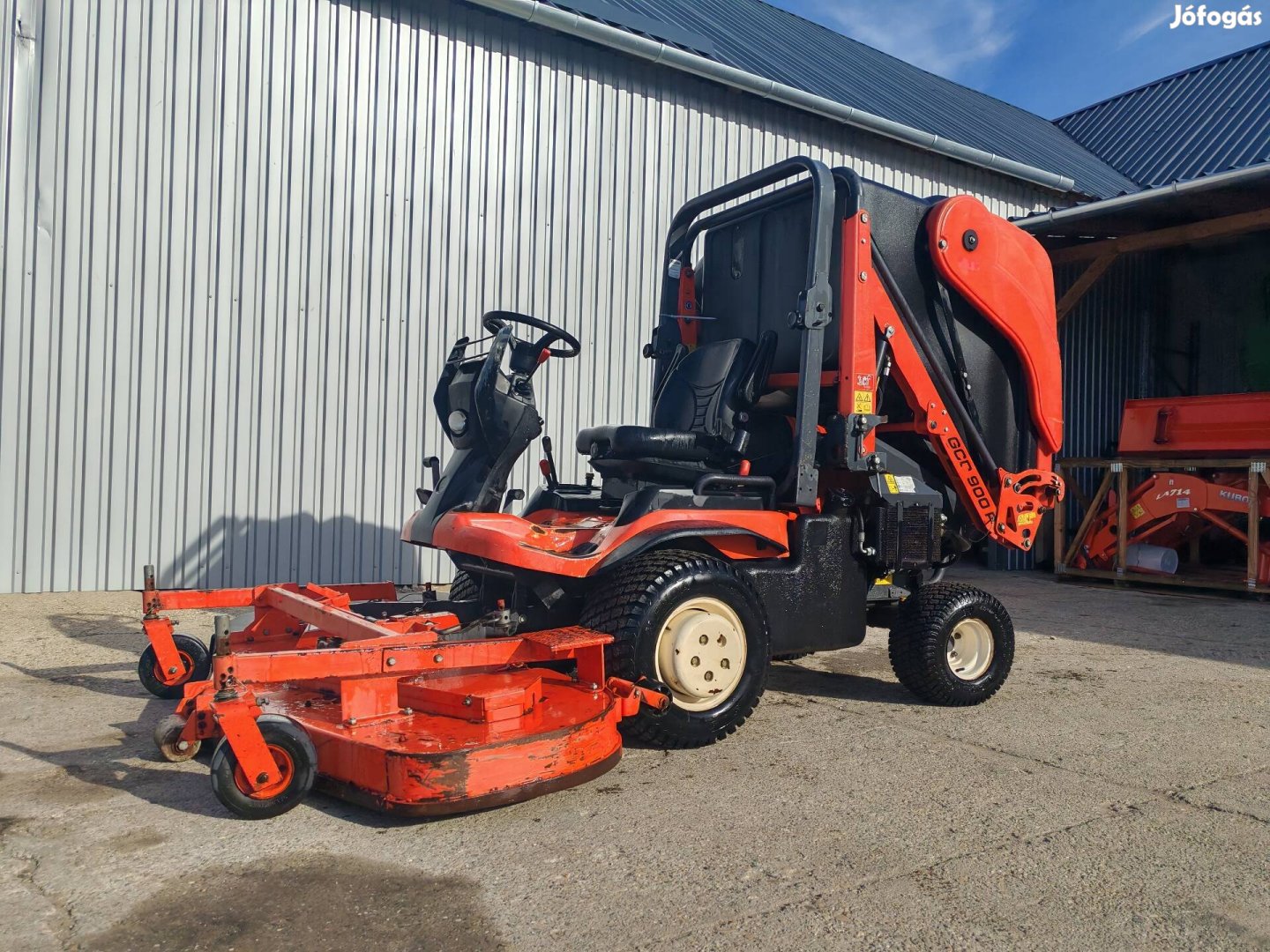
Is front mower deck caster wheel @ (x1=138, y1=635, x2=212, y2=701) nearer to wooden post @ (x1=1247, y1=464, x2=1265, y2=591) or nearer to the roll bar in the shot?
the roll bar

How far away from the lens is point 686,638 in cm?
407

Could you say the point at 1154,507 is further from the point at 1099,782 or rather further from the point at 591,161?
the point at 1099,782

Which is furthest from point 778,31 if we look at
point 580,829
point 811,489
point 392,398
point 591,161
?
point 580,829

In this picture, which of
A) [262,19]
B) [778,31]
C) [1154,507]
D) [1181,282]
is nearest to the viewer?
[262,19]

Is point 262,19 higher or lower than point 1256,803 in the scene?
higher

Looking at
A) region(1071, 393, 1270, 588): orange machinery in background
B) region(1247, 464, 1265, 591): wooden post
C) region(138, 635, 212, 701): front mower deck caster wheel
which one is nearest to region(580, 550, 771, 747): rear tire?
region(138, 635, 212, 701): front mower deck caster wheel

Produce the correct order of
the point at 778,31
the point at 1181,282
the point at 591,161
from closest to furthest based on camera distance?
the point at 591,161 < the point at 778,31 < the point at 1181,282

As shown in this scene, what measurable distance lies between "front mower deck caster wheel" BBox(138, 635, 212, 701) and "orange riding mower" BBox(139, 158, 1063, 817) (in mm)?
11

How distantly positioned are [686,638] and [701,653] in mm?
105

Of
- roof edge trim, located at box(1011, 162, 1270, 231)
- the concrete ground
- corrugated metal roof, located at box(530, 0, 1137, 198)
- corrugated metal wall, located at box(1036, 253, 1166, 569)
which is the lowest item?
the concrete ground

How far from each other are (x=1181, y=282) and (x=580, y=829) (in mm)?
15246

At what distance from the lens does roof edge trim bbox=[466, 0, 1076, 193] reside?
8711mm

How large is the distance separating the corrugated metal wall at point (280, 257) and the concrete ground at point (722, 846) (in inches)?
114

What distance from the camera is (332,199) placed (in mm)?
8273
